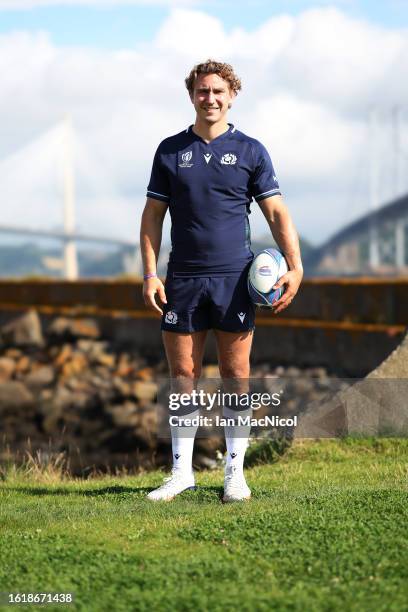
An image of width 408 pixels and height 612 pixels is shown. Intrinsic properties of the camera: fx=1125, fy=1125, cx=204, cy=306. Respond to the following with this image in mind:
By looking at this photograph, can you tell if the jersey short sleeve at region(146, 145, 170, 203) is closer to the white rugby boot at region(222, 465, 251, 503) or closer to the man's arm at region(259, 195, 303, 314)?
the man's arm at region(259, 195, 303, 314)

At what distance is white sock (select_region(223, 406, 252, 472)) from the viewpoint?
254 inches

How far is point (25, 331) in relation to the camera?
28.2m

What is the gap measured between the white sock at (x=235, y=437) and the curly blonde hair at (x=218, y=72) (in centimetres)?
185

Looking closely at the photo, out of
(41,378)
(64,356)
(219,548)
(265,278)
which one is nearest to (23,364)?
(64,356)

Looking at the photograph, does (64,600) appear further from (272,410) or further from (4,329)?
(4,329)

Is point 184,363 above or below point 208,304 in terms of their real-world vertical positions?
below

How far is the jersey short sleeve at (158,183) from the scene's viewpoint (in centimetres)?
643

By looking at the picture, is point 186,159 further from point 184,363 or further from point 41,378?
point 41,378

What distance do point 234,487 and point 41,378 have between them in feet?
62.7

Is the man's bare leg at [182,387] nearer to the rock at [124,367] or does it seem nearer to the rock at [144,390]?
the rock at [144,390]

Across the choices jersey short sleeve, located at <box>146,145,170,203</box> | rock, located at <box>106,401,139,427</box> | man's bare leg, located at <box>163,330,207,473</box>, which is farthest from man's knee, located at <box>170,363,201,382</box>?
rock, located at <box>106,401,139,427</box>

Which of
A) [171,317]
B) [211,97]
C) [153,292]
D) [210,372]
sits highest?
[211,97]

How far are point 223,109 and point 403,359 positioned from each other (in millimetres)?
3117

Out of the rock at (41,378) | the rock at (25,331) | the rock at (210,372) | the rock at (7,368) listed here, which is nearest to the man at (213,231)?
the rock at (210,372)
